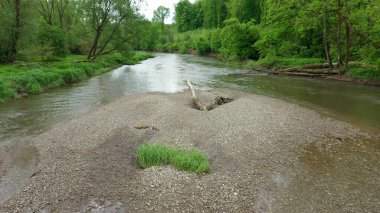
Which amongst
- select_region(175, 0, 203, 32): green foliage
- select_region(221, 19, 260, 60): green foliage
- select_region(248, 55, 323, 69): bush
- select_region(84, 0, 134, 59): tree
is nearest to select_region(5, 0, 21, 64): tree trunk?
select_region(84, 0, 134, 59): tree

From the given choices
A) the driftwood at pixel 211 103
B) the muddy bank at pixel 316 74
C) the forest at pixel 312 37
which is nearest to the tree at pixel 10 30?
the forest at pixel 312 37

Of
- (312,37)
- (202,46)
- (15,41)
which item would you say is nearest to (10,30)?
(15,41)

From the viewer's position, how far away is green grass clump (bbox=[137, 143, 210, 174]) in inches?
392

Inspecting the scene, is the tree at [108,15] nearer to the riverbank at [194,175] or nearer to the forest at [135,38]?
the forest at [135,38]

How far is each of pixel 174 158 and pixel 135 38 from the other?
126 ft

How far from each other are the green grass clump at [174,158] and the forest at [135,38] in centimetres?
1521

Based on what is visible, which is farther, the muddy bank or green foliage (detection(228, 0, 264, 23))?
green foliage (detection(228, 0, 264, 23))

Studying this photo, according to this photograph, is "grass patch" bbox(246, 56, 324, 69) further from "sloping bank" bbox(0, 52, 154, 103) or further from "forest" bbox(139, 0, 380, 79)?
"sloping bank" bbox(0, 52, 154, 103)

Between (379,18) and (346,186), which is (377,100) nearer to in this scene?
(379,18)

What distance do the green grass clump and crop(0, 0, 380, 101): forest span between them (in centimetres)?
1521

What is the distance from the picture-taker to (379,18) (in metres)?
24.8

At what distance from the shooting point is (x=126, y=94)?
80.1 feet

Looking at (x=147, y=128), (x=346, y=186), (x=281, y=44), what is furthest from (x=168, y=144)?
(x=281, y=44)

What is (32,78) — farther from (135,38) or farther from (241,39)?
(241,39)
